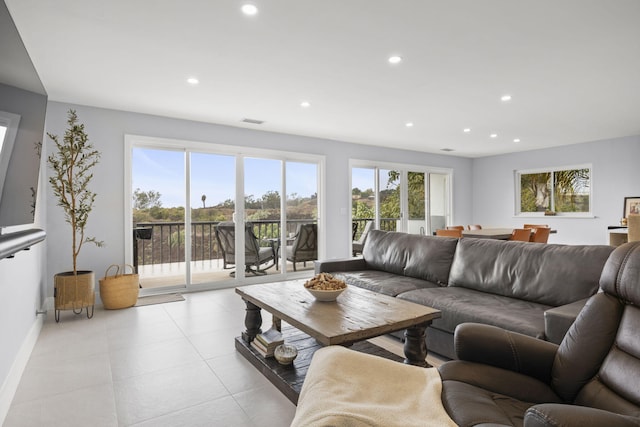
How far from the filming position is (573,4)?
2314 mm

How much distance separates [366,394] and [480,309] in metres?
1.56

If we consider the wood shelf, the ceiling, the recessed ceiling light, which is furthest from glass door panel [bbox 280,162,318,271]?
the recessed ceiling light

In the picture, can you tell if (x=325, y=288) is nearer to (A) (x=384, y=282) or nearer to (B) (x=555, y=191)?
(A) (x=384, y=282)

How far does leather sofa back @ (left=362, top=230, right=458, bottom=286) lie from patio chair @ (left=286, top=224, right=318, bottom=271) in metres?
1.79

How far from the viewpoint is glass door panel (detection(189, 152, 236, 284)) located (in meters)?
5.14

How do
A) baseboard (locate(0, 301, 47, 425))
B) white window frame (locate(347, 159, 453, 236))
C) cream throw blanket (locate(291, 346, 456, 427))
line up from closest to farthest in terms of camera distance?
cream throw blanket (locate(291, 346, 456, 427)) → baseboard (locate(0, 301, 47, 425)) → white window frame (locate(347, 159, 453, 236))

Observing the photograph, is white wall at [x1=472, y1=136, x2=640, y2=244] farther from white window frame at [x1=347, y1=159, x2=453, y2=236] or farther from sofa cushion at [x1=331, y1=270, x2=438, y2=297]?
sofa cushion at [x1=331, y1=270, x2=438, y2=297]

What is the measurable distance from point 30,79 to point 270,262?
4.20m

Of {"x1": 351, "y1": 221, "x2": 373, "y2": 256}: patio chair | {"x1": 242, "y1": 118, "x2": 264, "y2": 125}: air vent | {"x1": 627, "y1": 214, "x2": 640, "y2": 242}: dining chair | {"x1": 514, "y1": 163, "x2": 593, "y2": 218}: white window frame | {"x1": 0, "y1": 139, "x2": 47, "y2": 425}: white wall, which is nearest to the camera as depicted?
{"x1": 0, "y1": 139, "x2": 47, "y2": 425}: white wall

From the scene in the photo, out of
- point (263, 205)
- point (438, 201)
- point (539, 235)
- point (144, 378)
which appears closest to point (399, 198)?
point (438, 201)

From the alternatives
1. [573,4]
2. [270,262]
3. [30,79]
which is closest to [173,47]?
[30,79]

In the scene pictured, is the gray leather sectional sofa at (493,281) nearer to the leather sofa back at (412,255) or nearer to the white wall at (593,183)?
the leather sofa back at (412,255)

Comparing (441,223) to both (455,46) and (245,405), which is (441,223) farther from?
(245,405)

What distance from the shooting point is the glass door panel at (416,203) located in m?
7.80
